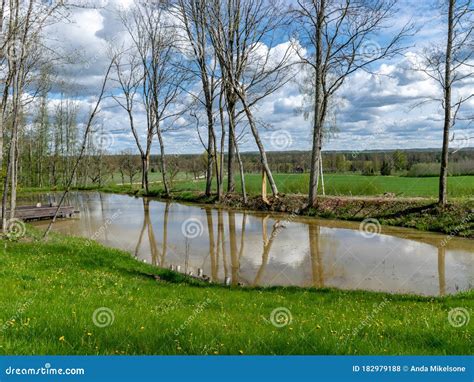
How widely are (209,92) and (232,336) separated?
96.3ft

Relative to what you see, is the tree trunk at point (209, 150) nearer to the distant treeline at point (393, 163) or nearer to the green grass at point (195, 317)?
the distant treeline at point (393, 163)

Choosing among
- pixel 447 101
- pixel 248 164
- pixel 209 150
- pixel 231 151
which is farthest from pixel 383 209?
pixel 248 164

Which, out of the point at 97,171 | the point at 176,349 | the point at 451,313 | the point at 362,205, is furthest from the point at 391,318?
the point at 97,171

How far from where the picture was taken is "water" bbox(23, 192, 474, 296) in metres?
11.2

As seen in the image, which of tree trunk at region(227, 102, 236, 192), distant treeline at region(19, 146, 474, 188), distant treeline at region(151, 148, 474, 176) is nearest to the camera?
tree trunk at region(227, 102, 236, 192)

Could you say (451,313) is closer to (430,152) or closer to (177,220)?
(177,220)

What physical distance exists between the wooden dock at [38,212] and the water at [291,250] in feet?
5.23

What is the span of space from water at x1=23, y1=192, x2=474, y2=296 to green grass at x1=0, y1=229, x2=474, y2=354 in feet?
5.89

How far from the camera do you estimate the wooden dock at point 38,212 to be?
23000 mm

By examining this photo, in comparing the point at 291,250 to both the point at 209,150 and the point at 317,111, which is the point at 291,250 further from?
the point at 209,150

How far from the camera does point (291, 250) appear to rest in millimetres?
15008

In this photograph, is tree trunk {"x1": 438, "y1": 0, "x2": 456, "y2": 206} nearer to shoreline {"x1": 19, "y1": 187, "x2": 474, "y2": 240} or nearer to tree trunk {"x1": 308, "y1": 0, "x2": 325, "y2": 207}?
shoreline {"x1": 19, "y1": 187, "x2": 474, "y2": 240}

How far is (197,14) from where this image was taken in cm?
2681

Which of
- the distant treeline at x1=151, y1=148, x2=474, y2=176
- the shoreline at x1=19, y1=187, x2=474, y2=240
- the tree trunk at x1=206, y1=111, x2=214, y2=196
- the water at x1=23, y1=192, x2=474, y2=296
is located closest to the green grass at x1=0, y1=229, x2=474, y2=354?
the water at x1=23, y1=192, x2=474, y2=296
